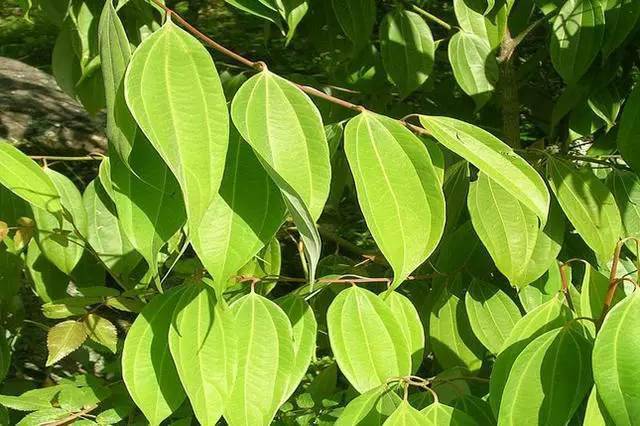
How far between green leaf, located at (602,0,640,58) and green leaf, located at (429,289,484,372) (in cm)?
50

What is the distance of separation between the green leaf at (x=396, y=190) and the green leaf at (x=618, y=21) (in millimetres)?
726

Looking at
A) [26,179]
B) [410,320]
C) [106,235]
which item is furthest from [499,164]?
[106,235]

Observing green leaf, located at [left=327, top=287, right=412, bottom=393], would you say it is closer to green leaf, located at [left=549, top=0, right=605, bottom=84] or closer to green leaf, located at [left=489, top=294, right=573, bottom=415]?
green leaf, located at [left=489, top=294, right=573, bottom=415]

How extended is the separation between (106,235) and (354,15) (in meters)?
0.58

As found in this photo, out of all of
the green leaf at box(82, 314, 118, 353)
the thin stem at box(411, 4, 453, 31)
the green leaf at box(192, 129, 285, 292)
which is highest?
the thin stem at box(411, 4, 453, 31)

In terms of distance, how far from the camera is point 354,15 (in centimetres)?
149

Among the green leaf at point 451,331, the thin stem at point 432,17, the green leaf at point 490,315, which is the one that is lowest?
the green leaf at point 451,331

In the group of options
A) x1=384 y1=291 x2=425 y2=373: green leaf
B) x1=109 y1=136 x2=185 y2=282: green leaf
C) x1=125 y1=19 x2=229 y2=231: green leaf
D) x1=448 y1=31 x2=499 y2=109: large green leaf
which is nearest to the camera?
x1=125 y1=19 x2=229 y2=231: green leaf

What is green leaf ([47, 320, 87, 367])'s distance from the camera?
4.39ft

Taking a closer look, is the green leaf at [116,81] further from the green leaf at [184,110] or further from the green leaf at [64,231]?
the green leaf at [64,231]

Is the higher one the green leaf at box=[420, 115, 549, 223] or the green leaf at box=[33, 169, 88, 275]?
the green leaf at box=[420, 115, 549, 223]

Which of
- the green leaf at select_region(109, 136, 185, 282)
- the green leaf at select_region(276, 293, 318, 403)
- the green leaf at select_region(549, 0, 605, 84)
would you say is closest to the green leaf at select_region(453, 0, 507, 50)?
the green leaf at select_region(549, 0, 605, 84)

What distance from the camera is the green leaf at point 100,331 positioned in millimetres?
1394

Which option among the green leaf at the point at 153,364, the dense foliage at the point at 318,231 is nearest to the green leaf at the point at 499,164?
the dense foliage at the point at 318,231
